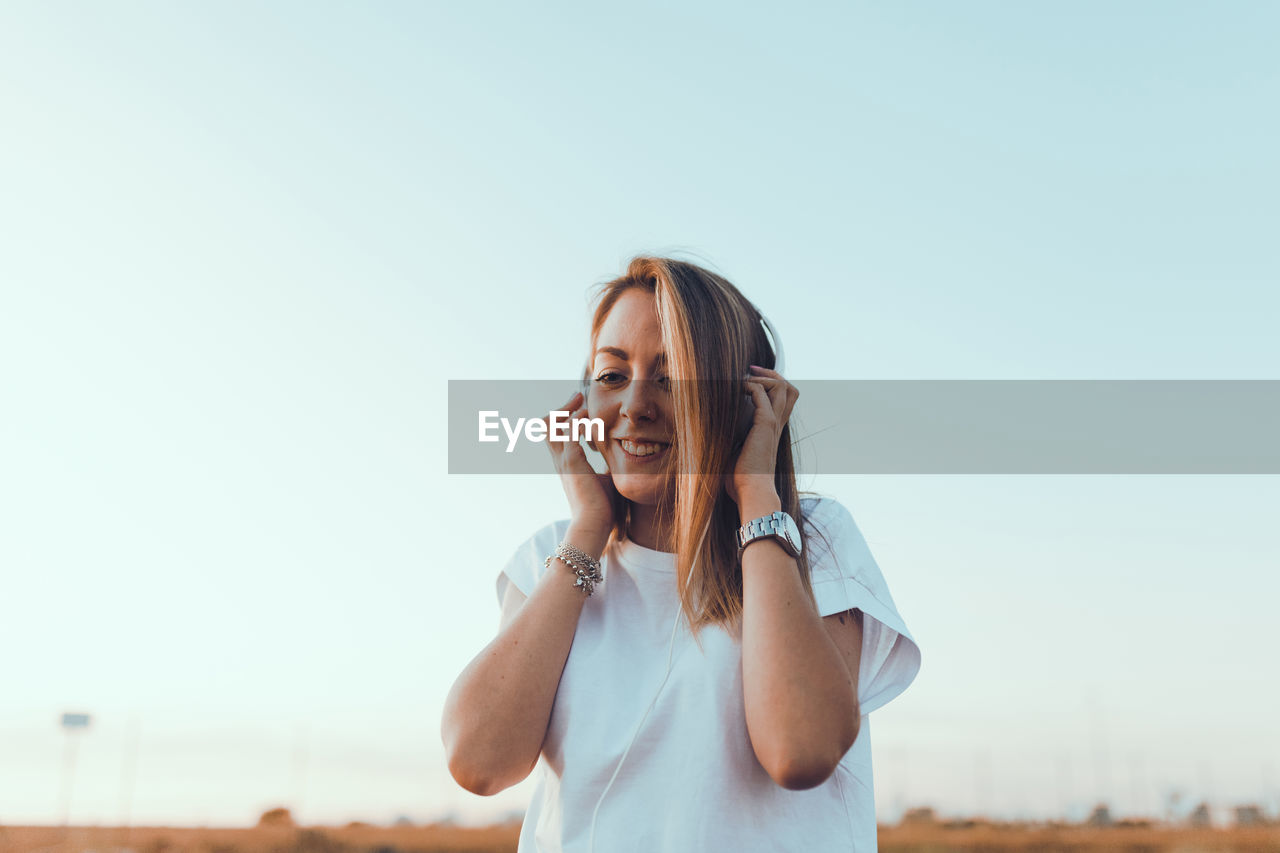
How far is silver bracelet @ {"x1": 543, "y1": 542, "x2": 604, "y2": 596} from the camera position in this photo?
7.62 feet

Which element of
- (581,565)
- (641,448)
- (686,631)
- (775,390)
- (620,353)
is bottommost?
(686,631)

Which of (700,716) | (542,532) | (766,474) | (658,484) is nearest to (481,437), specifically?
(542,532)

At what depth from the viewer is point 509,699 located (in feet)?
6.89

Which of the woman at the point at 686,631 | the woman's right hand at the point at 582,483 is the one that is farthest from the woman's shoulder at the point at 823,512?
the woman's right hand at the point at 582,483

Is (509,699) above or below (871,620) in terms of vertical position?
below

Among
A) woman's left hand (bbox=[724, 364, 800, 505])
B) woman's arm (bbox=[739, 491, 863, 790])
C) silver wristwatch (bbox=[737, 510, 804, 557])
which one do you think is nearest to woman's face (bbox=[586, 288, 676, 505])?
woman's left hand (bbox=[724, 364, 800, 505])

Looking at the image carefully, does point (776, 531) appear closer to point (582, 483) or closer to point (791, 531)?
point (791, 531)

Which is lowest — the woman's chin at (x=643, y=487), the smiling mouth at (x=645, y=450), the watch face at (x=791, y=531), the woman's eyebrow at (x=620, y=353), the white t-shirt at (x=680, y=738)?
the white t-shirt at (x=680, y=738)

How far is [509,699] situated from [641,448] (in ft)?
2.33

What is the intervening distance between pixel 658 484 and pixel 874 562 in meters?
0.57

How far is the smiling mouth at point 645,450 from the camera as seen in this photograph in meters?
2.41

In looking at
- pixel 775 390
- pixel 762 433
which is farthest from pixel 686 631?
pixel 775 390

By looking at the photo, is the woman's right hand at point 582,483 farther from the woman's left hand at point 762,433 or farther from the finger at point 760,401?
the finger at point 760,401

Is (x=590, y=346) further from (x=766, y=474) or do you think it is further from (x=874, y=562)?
(x=874, y=562)
